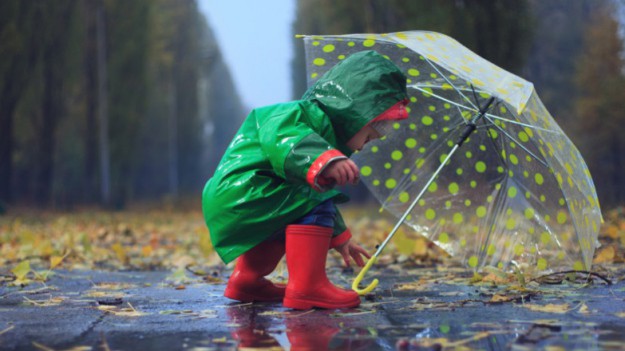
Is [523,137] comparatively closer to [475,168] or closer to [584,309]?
[475,168]

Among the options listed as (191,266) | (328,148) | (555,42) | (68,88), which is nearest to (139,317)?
(328,148)

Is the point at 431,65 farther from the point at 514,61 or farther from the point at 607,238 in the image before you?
the point at 514,61

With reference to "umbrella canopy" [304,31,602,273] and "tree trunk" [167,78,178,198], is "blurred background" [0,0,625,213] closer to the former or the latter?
"tree trunk" [167,78,178,198]

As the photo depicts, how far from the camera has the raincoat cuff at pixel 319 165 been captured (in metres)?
2.68

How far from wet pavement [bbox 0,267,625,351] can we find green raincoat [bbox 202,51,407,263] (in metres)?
0.34

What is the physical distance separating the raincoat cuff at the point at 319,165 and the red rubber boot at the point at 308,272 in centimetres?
31

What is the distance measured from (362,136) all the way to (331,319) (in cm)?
77

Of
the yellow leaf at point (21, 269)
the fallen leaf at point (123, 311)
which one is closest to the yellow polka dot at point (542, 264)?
the fallen leaf at point (123, 311)

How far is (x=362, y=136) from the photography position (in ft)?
10.2

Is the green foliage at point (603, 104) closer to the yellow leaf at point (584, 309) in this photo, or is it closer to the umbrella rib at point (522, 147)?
the umbrella rib at point (522, 147)

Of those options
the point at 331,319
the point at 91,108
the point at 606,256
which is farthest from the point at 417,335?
the point at 91,108

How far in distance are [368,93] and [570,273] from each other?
5.12 feet

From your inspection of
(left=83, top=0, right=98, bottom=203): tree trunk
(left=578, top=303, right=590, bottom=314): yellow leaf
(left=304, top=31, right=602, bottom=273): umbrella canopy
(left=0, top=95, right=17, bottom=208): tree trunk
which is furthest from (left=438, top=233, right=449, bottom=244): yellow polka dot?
(left=83, top=0, right=98, bottom=203): tree trunk

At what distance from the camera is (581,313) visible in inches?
109
